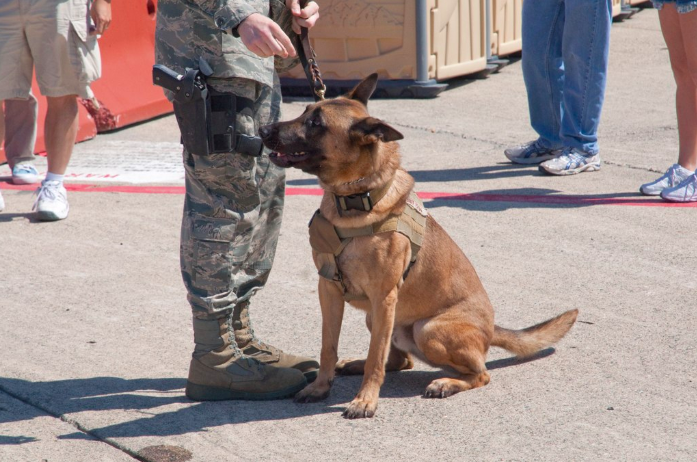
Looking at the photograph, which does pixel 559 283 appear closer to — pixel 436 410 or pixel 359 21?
pixel 436 410

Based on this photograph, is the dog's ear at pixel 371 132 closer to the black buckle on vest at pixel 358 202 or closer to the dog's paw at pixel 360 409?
the black buckle on vest at pixel 358 202

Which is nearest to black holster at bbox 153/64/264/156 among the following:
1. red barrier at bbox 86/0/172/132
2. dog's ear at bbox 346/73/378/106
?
dog's ear at bbox 346/73/378/106

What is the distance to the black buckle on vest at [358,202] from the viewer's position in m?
3.62

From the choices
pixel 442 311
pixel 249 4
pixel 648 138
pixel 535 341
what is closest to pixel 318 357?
pixel 442 311

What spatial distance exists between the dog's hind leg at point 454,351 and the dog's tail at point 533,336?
173 millimetres

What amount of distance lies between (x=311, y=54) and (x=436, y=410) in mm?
1586

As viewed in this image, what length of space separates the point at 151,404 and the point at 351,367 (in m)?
0.90

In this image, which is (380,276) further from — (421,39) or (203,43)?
(421,39)

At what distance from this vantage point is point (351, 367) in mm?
3992

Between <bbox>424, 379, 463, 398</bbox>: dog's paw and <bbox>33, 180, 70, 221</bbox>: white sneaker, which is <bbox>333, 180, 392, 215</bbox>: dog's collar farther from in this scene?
<bbox>33, 180, 70, 221</bbox>: white sneaker

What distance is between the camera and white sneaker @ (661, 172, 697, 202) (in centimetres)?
615

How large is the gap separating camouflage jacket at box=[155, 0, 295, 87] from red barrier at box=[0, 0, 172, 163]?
4669 millimetres

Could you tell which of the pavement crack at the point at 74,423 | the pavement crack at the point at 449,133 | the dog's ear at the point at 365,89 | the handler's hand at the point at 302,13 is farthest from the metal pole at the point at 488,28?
the pavement crack at the point at 74,423

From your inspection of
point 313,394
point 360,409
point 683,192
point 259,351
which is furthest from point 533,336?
point 683,192
